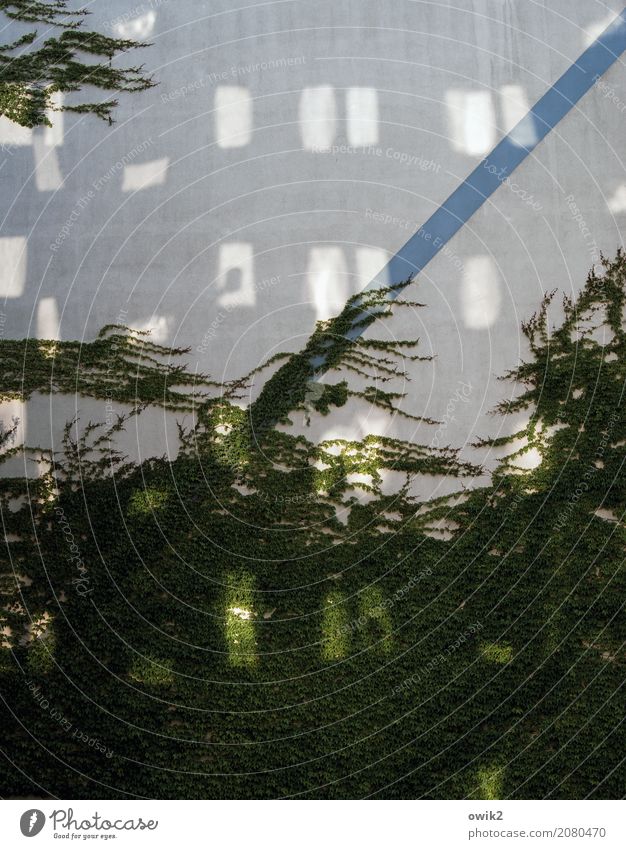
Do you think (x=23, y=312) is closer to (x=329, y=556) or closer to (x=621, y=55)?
(x=329, y=556)

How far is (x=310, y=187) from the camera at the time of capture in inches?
246

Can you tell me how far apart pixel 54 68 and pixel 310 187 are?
2.24 m

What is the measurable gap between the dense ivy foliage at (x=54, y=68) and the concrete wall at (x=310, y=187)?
0.51ft

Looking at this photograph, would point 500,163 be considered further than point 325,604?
Yes

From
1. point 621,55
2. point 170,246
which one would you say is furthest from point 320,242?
point 621,55

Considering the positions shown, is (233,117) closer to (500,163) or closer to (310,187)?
(310,187)

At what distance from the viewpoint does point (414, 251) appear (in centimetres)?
615

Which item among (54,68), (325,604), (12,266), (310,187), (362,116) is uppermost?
(54,68)

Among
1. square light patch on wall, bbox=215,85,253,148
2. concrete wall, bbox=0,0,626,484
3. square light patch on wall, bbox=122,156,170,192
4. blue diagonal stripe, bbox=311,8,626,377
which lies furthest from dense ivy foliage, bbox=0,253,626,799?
square light patch on wall, bbox=215,85,253,148

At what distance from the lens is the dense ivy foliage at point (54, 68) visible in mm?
6484

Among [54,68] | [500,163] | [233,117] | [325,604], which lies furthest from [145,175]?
[325,604]

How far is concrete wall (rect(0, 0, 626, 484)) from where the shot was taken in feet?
20.1

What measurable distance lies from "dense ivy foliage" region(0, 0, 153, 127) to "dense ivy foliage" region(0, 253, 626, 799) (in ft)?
6.44

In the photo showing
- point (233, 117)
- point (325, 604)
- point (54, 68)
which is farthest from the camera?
point (54, 68)
